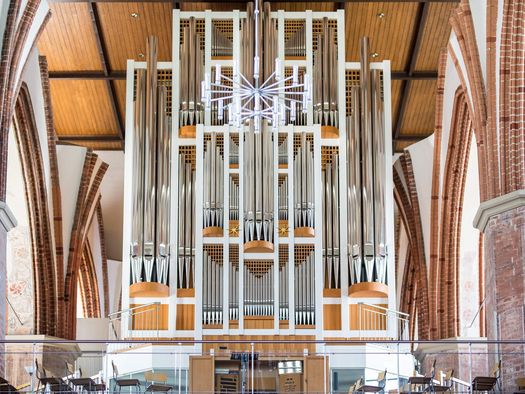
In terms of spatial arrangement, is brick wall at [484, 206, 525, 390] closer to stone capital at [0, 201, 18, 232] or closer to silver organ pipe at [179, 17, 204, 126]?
silver organ pipe at [179, 17, 204, 126]

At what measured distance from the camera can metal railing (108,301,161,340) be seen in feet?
91.4

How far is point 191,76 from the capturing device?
30109mm

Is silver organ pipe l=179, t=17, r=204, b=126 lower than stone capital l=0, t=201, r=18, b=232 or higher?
higher

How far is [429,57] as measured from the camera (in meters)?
34.2

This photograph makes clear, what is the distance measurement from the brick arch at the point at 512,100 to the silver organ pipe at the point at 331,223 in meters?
4.44

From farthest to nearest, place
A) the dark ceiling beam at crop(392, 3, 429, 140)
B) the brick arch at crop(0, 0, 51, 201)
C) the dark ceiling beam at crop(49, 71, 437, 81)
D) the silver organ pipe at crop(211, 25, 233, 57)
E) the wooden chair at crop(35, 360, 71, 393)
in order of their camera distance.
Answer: the dark ceiling beam at crop(49, 71, 437, 81) → the dark ceiling beam at crop(392, 3, 429, 140) → the silver organ pipe at crop(211, 25, 233, 57) → the brick arch at crop(0, 0, 51, 201) → the wooden chair at crop(35, 360, 71, 393)

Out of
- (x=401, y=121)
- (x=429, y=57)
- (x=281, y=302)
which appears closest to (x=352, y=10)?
(x=429, y=57)

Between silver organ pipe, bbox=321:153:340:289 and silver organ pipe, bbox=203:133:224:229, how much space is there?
250 cm

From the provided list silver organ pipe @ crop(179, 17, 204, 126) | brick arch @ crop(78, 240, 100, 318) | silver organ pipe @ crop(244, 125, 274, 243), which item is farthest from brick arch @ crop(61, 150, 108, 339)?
silver organ pipe @ crop(244, 125, 274, 243)

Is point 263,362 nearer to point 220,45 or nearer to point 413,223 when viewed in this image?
point 220,45

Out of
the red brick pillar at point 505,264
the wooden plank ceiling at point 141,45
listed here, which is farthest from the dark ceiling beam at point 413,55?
the red brick pillar at point 505,264

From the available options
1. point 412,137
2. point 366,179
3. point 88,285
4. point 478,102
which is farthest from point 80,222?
point 478,102

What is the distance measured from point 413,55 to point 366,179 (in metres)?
6.03

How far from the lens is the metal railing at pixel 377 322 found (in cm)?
2778
